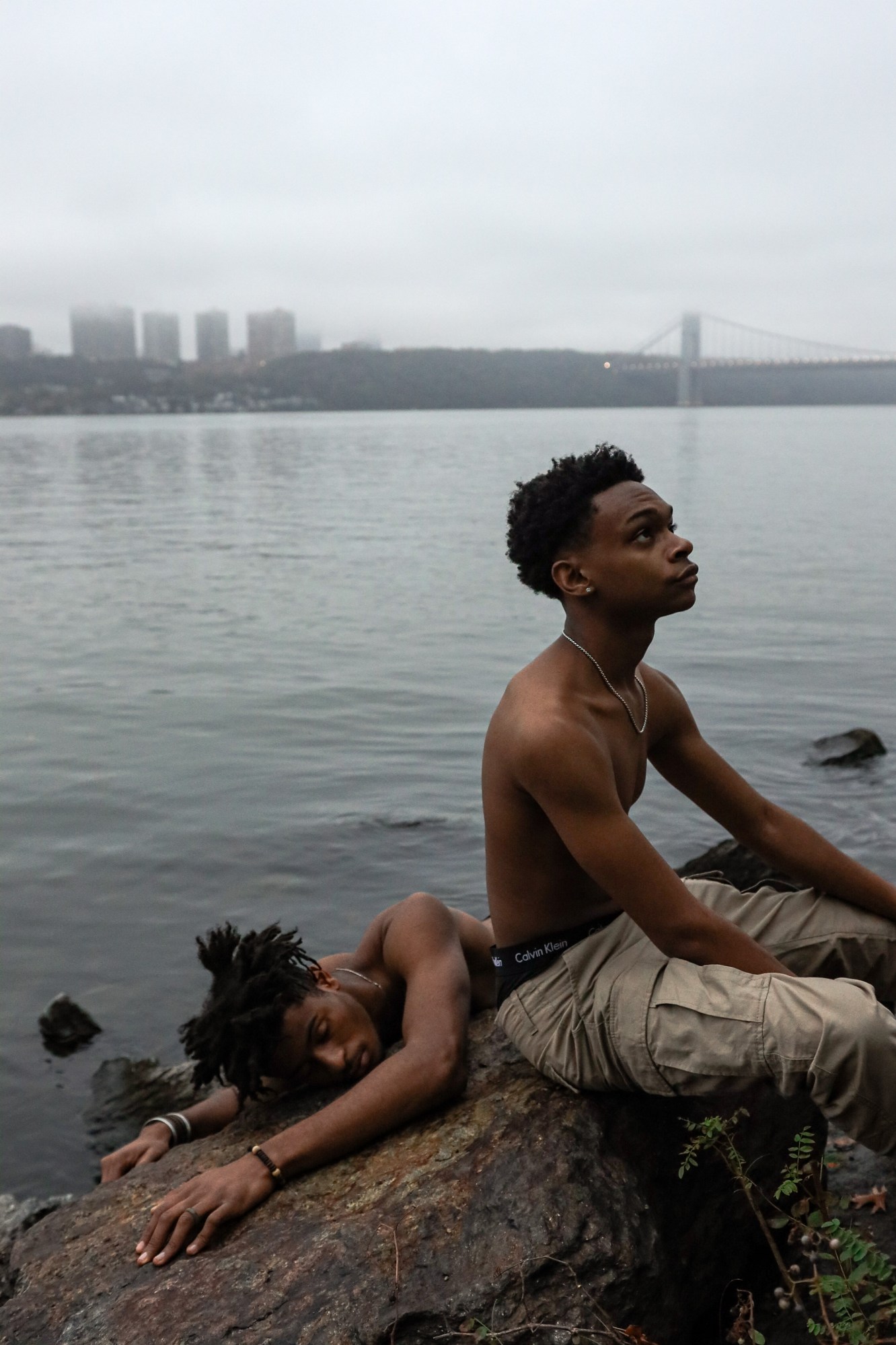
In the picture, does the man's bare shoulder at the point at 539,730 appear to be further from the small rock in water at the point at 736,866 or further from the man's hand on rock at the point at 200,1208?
the small rock in water at the point at 736,866

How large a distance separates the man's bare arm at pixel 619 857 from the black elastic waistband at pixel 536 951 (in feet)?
1.01

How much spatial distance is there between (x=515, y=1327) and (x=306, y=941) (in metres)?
4.29

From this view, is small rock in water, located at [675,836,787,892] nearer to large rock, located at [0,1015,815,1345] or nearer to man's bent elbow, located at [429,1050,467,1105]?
large rock, located at [0,1015,815,1345]

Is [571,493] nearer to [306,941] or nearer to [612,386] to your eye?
[306,941]

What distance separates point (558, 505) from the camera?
3180 mm

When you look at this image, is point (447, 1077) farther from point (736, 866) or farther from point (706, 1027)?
point (736, 866)

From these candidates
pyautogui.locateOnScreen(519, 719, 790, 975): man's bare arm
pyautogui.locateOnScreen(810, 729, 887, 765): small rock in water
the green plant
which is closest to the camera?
the green plant

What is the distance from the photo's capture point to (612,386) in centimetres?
9475

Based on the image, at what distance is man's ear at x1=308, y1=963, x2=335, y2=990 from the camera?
362 cm

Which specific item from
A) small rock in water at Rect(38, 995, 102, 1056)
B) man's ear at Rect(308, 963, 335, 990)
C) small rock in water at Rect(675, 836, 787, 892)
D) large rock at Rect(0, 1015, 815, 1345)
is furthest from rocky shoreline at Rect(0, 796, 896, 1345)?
small rock in water at Rect(38, 995, 102, 1056)

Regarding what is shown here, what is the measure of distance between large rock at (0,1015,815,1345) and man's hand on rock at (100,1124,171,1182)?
0.29 metres

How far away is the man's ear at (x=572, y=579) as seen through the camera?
3186mm

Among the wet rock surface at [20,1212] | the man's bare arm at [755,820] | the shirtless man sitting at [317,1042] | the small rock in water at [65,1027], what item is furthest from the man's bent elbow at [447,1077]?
the small rock in water at [65,1027]

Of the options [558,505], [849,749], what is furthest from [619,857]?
[849,749]
